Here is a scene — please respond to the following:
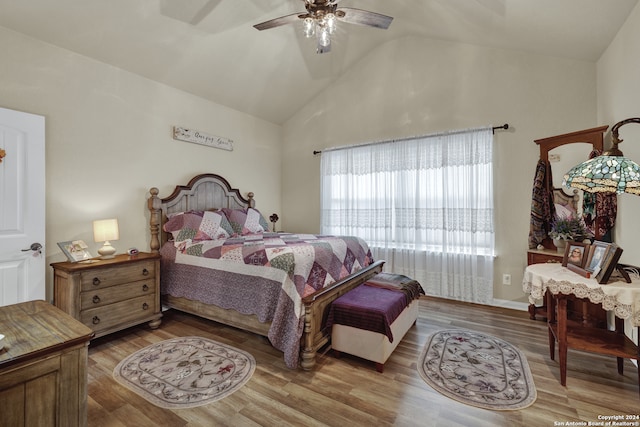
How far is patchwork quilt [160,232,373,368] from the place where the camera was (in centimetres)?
220

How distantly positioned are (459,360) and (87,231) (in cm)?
364

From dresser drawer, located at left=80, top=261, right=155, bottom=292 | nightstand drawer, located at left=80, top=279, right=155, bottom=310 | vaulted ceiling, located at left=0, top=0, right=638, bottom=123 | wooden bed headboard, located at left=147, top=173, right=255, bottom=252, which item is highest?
vaulted ceiling, located at left=0, top=0, right=638, bottom=123

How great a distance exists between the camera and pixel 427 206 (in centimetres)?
386

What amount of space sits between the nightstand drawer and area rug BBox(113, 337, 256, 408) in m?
0.54

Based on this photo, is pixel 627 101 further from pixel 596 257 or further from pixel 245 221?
pixel 245 221

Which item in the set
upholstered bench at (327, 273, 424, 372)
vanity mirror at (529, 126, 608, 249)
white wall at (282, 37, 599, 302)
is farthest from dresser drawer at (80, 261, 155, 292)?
vanity mirror at (529, 126, 608, 249)

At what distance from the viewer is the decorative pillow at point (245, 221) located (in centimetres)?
384

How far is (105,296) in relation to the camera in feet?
8.24

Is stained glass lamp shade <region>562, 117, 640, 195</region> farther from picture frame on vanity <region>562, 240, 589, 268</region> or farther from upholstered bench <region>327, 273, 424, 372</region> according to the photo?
upholstered bench <region>327, 273, 424, 372</region>

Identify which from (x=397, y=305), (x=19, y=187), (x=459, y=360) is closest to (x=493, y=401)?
(x=459, y=360)

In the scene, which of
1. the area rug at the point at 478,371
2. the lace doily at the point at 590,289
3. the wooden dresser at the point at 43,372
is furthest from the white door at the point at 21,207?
the lace doily at the point at 590,289

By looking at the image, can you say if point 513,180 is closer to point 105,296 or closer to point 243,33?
point 243,33

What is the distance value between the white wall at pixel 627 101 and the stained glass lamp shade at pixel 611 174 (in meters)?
0.40

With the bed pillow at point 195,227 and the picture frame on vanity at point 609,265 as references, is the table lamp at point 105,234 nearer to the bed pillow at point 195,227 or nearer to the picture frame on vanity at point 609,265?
the bed pillow at point 195,227
